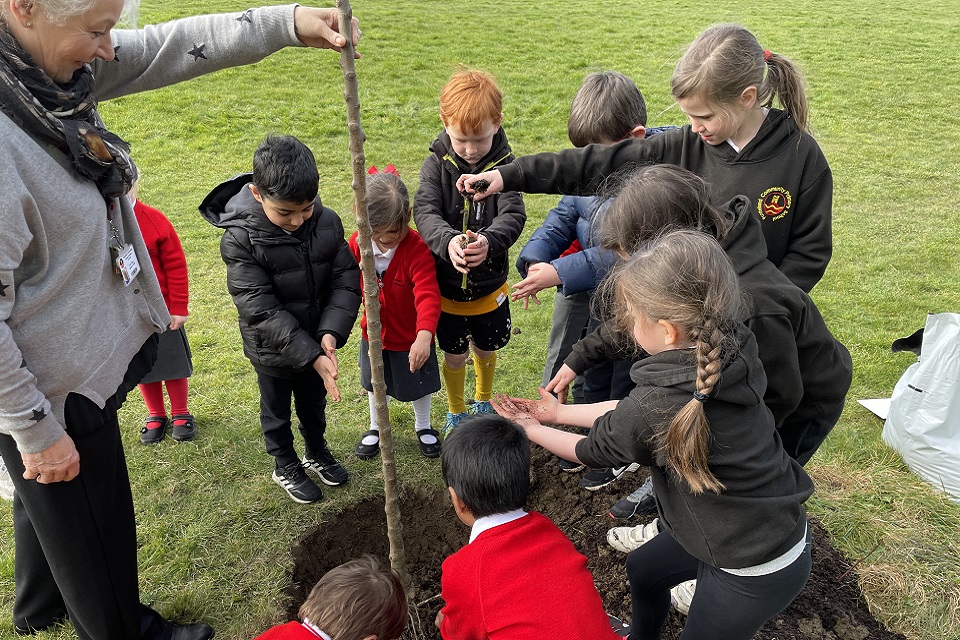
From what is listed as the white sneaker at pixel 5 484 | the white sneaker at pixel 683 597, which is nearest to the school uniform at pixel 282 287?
the white sneaker at pixel 5 484

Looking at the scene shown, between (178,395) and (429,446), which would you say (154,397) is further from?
(429,446)

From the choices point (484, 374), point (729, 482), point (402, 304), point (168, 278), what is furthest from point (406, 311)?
point (729, 482)

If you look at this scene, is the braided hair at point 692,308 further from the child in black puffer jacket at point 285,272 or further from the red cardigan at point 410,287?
the red cardigan at point 410,287

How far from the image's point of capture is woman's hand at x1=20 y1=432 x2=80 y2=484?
5.96 feet

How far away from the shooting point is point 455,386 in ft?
12.2

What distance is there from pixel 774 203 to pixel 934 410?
166cm

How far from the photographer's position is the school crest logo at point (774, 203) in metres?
2.45

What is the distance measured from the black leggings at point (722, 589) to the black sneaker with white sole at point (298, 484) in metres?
1.61

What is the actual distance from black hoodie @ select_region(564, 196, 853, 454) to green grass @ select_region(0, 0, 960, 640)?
1117 mm

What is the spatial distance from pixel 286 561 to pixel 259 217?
1411mm

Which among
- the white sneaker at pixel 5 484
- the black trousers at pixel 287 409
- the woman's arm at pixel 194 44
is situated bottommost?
the black trousers at pixel 287 409

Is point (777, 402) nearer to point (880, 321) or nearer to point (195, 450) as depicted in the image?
point (195, 450)

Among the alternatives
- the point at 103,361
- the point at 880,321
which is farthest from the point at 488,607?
the point at 880,321

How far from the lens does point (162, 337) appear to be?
3486 mm
